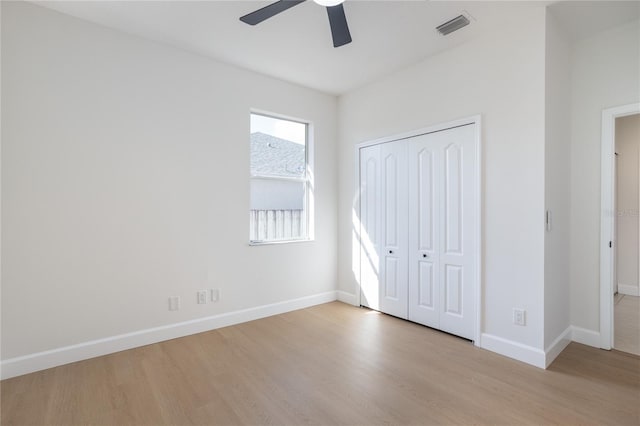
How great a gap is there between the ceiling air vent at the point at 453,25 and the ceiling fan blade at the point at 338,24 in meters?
1.06

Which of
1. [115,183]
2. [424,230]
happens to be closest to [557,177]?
[424,230]

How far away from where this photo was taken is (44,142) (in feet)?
8.50

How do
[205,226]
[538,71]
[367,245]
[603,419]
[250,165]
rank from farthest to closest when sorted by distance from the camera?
[367,245]
[250,165]
[205,226]
[538,71]
[603,419]

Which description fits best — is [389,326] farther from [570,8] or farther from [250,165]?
[570,8]

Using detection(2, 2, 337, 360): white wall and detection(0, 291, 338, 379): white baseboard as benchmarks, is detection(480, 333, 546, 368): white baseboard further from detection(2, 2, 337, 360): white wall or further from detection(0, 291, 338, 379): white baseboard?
detection(2, 2, 337, 360): white wall

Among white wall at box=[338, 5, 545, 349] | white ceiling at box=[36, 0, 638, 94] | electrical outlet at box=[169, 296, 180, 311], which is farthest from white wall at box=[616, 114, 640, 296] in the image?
electrical outlet at box=[169, 296, 180, 311]

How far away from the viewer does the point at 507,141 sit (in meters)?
2.83

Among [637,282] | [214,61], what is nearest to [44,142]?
[214,61]

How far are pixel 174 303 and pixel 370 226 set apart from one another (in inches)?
97.1

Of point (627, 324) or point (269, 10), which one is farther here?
point (627, 324)

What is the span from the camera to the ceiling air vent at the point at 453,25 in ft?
8.91

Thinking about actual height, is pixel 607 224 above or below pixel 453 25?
below

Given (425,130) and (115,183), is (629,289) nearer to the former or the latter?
(425,130)

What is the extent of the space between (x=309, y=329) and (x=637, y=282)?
15.4 feet
